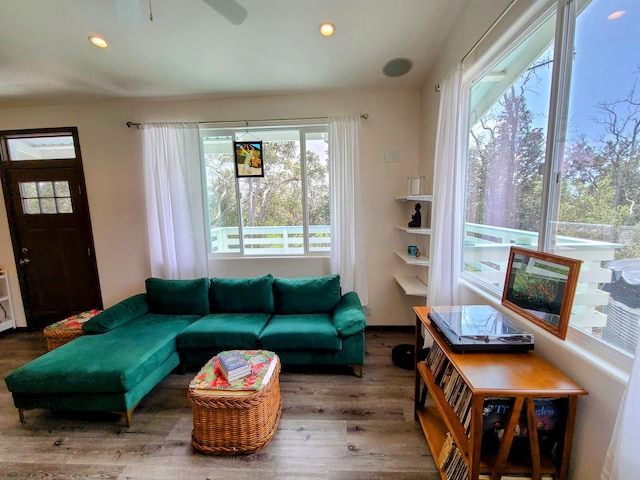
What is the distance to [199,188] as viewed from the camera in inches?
122

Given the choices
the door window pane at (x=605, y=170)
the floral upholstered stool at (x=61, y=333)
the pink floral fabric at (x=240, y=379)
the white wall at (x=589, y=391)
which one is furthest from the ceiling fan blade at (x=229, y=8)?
the floral upholstered stool at (x=61, y=333)

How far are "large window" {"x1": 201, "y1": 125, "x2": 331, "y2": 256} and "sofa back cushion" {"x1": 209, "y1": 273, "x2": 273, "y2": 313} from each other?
22.6 inches

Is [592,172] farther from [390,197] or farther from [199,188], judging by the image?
[199,188]

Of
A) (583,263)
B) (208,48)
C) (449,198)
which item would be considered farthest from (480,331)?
(208,48)

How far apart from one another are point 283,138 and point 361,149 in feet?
3.00

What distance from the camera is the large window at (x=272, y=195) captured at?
3.12 meters

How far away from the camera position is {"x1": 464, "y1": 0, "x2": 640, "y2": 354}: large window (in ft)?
3.18

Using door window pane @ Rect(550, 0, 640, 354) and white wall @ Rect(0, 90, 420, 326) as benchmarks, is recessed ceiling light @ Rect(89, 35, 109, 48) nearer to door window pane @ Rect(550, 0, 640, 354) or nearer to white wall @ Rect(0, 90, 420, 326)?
white wall @ Rect(0, 90, 420, 326)

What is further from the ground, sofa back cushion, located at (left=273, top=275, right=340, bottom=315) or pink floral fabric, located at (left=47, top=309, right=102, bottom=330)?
sofa back cushion, located at (left=273, top=275, right=340, bottom=315)

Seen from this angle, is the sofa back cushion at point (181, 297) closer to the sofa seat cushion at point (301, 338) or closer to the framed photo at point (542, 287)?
the sofa seat cushion at point (301, 338)

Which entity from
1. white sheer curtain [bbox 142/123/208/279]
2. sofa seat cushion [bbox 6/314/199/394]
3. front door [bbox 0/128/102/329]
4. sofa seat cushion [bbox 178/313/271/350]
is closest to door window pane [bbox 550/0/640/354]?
sofa seat cushion [bbox 178/313/271/350]

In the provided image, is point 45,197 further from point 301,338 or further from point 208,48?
point 301,338

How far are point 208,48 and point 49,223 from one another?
292 centimetres

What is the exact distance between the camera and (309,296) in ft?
9.00
